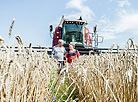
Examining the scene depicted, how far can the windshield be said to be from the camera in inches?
503

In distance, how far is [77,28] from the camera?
13.0m

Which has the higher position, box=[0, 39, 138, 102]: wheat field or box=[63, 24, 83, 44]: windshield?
box=[63, 24, 83, 44]: windshield

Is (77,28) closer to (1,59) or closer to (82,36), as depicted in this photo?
(82,36)

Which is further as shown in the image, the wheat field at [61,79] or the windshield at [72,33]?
the windshield at [72,33]

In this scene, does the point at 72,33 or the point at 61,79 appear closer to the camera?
the point at 61,79

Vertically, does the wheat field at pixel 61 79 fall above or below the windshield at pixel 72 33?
below

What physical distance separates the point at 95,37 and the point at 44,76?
1125 cm

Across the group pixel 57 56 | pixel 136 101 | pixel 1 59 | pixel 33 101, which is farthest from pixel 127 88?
pixel 57 56

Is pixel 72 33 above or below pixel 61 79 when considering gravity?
above

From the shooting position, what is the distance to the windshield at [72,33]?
1277 cm

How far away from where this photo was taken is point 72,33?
12.9 metres

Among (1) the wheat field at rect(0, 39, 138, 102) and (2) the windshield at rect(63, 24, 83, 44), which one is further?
(2) the windshield at rect(63, 24, 83, 44)

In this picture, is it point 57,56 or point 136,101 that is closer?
point 136,101

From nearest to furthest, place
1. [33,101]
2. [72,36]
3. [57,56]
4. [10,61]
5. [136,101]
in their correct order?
[10,61] → [136,101] → [33,101] → [57,56] → [72,36]
